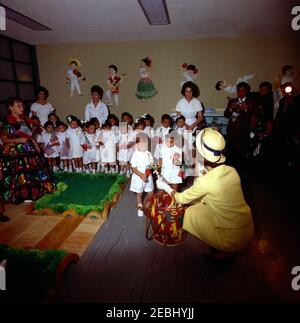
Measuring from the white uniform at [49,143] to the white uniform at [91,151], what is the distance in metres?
0.89

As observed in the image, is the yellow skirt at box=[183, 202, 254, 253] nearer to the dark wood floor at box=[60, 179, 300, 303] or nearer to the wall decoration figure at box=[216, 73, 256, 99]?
the dark wood floor at box=[60, 179, 300, 303]

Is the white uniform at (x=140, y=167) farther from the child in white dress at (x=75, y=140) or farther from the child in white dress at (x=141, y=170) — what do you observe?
the child in white dress at (x=75, y=140)

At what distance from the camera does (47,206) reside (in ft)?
13.4

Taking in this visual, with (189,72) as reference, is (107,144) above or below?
below

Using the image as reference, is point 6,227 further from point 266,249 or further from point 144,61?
point 144,61

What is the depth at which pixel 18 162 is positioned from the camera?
171 inches

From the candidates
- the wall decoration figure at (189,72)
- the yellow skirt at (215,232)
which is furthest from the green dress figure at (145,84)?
the yellow skirt at (215,232)

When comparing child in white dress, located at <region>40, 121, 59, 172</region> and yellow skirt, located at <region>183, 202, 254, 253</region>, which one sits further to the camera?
child in white dress, located at <region>40, 121, 59, 172</region>

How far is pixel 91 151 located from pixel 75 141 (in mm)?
527

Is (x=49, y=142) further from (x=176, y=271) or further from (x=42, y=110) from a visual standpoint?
(x=176, y=271)

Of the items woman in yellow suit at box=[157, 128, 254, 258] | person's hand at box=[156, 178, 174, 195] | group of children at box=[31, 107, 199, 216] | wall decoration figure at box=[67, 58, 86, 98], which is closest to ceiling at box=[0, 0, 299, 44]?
wall decoration figure at box=[67, 58, 86, 98]

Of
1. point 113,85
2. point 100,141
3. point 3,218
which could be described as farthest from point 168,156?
point 113,85

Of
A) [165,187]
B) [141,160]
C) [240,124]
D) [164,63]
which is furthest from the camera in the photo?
[164,63]

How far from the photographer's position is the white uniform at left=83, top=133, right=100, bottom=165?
634 centimetres
